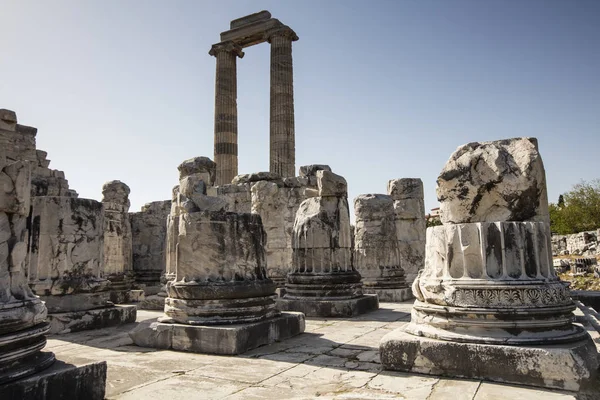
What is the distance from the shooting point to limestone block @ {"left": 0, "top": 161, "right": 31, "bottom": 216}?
115 inches

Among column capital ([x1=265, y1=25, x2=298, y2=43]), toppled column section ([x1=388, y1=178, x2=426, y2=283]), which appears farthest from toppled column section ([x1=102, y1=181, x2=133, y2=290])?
column capital ([x1=265, y1=25, x2=298, y2=43])

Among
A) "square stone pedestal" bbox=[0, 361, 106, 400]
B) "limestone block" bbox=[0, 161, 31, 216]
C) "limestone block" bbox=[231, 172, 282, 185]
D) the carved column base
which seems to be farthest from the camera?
"limestone block" bbox=[231, 172, 282, 185]

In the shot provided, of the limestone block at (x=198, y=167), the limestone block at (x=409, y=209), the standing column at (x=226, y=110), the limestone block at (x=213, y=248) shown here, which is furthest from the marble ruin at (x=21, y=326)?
the standing column at (x=226, y=110)

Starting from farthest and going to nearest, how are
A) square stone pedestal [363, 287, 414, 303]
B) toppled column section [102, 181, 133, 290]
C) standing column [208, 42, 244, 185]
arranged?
1. standing column [208, 42, 244, 185]
2. toppled column section [102, 181, 133, 290]
3. square stone pedestal [363, 287, 414, 303]

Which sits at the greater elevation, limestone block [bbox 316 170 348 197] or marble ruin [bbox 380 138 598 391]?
limestone block [bbox 316 170 348 197]

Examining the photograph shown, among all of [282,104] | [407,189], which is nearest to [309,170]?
[407,189]

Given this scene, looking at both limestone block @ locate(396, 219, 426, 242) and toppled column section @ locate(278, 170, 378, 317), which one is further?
limestone block @ locate(396, 219, 426, 242)

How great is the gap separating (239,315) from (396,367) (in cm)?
189

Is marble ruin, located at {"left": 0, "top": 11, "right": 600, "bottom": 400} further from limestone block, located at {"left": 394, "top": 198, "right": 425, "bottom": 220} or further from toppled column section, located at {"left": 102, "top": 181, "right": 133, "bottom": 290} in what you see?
limestone block, located at {"left": 394, "top": 198, "right": 425, "bottom": 220}

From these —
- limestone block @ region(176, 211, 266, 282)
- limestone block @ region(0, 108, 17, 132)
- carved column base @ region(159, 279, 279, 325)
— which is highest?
limestone block @ region(0, 108, 17, 132)

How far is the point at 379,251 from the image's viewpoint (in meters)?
9.69

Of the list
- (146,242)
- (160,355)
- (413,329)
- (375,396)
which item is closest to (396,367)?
(413,329)

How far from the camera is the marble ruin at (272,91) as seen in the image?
20672 mm

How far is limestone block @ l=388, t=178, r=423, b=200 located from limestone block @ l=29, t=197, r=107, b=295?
7.90 metres
